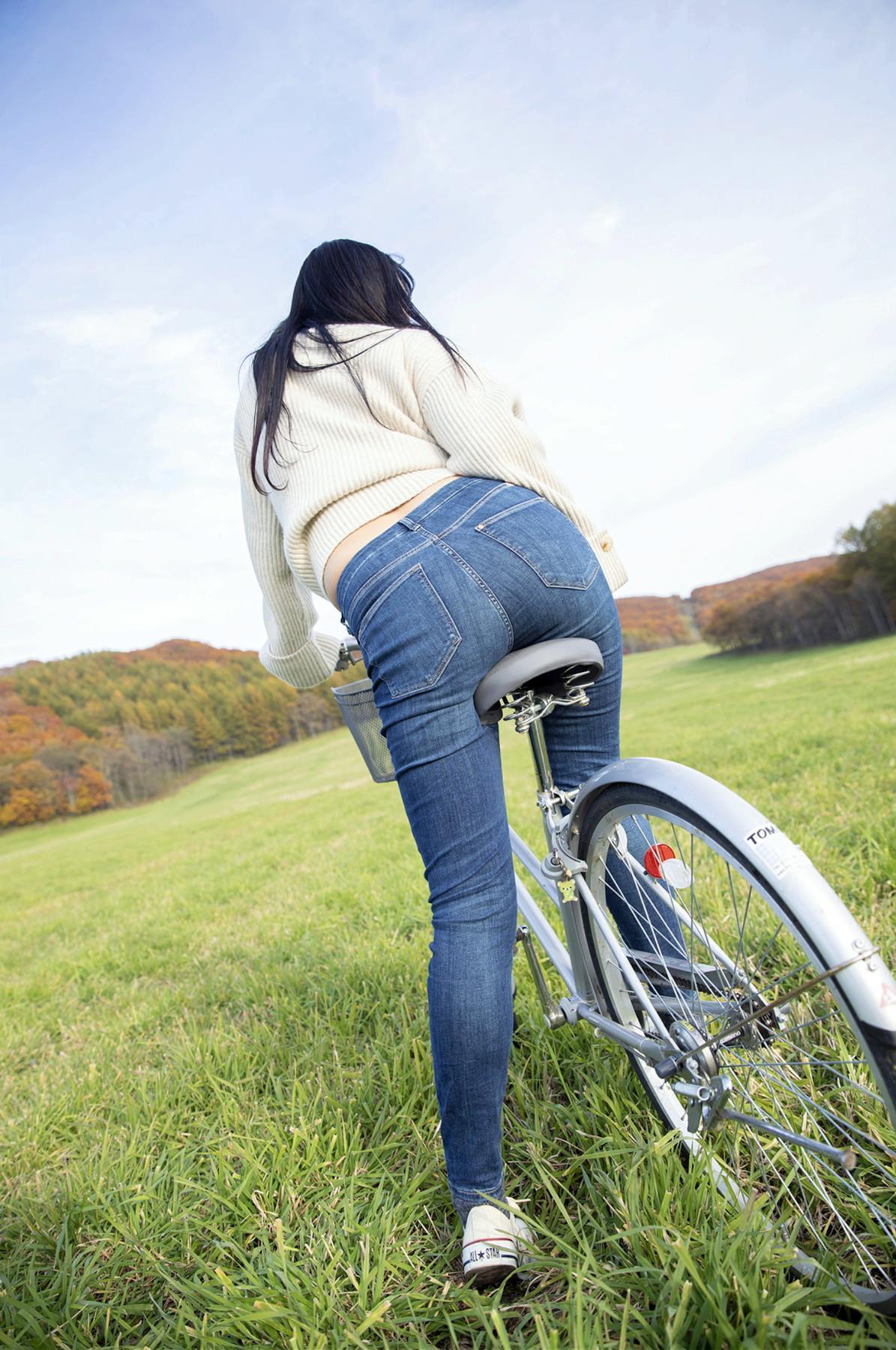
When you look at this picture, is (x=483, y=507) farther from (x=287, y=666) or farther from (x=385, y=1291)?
(x=385, y=1291)

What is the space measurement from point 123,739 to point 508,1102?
226 ft

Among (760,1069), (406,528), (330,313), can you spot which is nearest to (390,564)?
(406,528)

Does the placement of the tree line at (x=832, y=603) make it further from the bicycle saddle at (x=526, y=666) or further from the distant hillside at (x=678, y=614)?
the bicycle saddle at (x=526, y=666)

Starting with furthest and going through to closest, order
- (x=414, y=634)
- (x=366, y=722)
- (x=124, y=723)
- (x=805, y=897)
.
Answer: (x=124, y=723) < (x=366, y=722) < (x=414, y=634) < (x=805, y=897)

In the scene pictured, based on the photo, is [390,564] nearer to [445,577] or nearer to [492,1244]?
[445,577]

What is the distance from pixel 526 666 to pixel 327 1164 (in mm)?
1227

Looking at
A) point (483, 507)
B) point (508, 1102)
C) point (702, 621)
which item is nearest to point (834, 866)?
point (508, 1102)

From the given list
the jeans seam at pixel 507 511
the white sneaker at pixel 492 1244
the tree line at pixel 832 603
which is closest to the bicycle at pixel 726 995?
the jeans seam at pixel 507 511

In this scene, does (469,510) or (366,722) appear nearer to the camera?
(469,510)

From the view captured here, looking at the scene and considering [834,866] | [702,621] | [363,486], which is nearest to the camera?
[363,486]

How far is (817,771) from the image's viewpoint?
→ 5.13m

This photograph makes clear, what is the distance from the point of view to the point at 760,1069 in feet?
4.58

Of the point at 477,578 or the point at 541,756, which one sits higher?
the point at 477,578

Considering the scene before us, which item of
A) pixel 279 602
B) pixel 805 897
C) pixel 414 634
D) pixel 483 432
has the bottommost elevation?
pixel 805 897
